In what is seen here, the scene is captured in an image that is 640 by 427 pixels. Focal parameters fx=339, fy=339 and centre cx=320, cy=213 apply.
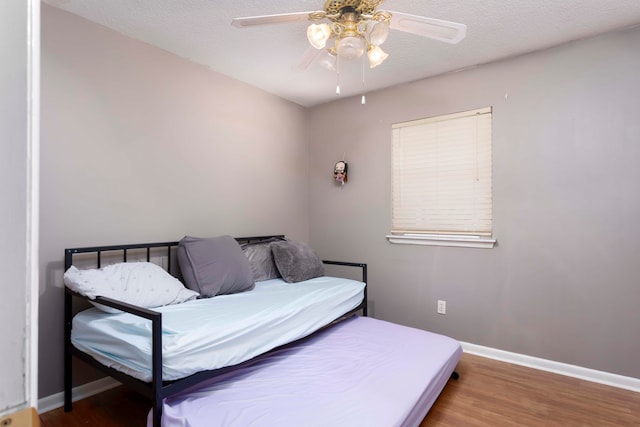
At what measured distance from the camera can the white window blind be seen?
2.77 meters

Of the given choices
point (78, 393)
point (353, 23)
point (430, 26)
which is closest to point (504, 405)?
point (430, 26)

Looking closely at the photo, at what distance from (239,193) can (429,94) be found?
193 centimetres

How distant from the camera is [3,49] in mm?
360

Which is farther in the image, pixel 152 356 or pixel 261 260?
pixel 261 260

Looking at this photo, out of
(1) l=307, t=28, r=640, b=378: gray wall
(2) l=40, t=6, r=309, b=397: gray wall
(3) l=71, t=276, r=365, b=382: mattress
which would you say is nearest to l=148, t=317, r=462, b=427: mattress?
(3) l=71, t=276, r=365, b=382: mattress

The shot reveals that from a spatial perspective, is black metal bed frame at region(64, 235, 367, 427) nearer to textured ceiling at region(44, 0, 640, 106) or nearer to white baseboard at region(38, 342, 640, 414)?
white baseboard at region(38, 342, 640, 414)

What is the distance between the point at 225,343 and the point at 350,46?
1561 mm

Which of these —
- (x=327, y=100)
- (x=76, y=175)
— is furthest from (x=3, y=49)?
(x=327, y=100)

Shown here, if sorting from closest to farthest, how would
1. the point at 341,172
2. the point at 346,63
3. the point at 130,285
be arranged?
the point at 130,285 → the point at 346,63 → the point at 341,172

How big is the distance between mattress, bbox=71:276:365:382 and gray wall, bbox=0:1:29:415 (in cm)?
119

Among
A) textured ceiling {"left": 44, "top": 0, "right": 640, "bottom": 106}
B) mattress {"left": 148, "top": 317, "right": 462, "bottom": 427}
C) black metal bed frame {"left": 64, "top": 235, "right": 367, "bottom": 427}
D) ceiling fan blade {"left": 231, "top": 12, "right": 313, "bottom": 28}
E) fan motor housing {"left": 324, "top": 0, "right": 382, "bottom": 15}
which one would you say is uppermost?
textured ceiling {"left": 44, "top": 0, "right": 640, "bottom": 106}

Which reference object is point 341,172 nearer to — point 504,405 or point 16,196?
point 504,405

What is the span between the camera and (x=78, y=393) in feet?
6.86

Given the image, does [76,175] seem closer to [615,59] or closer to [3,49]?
[3,49]
